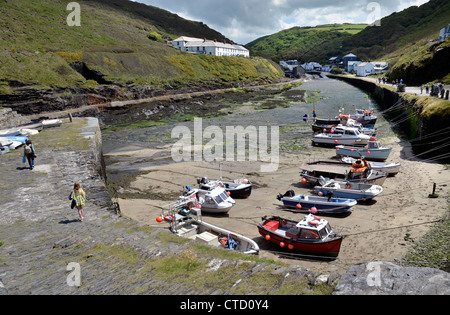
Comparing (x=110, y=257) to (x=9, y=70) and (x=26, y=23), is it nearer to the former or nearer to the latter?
(x=9, y=70)

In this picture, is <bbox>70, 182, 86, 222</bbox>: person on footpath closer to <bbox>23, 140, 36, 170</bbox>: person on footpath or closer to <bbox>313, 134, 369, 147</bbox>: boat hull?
<bbox>23, 140, 36, 170</bbox>: person on footpath

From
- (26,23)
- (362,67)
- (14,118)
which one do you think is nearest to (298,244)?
(14,118)

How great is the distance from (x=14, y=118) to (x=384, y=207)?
37.2 metres

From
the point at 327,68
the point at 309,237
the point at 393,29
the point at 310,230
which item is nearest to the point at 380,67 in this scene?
the point at 327,68

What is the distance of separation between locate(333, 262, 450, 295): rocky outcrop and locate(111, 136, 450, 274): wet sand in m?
5.37

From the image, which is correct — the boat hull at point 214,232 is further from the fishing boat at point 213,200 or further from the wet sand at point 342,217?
the fishing boat at point 213,200

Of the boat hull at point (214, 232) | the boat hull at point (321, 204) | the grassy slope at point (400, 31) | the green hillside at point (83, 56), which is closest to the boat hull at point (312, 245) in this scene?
the boat hull at point (214, 232)

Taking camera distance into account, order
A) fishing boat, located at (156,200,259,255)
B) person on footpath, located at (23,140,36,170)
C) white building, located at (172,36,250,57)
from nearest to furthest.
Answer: fishing boat, located at (156,200,259,255)
person on footpath, located at (23,140,36,170)
white building, located at (172,36,250,57)

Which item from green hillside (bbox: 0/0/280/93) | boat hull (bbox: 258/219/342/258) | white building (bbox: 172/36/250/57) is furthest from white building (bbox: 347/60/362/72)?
boat hull (bbox: 258/219/342/258)

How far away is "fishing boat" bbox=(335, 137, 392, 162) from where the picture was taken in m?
27.8

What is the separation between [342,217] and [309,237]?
487 centimetres

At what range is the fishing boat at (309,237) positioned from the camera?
44.7 ft

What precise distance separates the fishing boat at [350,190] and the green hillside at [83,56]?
47109 mm

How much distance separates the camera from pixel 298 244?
14094mm
